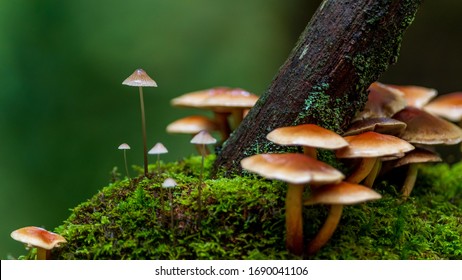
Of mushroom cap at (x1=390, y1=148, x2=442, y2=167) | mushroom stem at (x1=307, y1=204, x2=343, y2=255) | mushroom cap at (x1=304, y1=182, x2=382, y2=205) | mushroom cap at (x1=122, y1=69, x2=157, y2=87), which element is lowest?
mushroom stem at (x1=307, y1=204, x2=343, y2=255)

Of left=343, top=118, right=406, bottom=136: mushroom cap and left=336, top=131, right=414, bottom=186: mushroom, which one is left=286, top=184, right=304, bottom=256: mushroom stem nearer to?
left=336, top=131, right=414, bottom=186: mushroom

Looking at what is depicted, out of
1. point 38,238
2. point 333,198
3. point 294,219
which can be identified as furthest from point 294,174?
point 38,238

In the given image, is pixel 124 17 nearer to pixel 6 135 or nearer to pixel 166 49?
pixel 166 49

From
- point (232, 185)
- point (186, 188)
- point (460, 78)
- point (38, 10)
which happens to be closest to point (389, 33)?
point (232, 185)

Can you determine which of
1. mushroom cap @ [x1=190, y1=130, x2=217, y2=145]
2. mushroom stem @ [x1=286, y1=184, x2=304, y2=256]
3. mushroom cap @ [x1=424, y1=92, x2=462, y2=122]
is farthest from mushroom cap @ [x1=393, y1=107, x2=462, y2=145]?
mushroom cap @ [x1=190, y1=130, x2=217, y2=145]

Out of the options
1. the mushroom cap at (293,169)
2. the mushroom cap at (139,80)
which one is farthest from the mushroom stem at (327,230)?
the mushroom cap at (139,80)

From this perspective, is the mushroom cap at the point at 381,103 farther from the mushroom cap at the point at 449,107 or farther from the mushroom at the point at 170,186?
the mushroom at the point at 170,186
